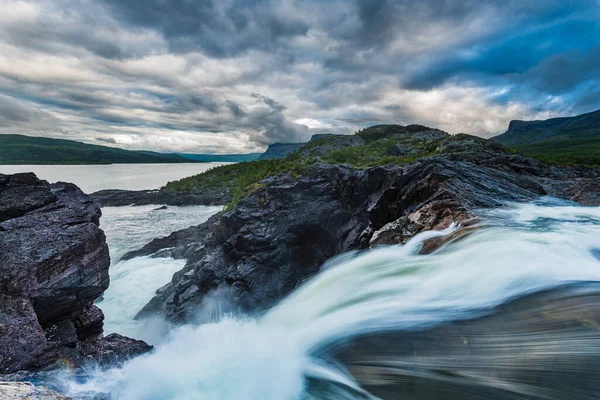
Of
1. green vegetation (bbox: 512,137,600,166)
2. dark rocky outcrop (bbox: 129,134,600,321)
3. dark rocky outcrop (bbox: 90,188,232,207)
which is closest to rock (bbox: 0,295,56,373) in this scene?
dark rocky outcrop (bbox: 129,134,600,321)

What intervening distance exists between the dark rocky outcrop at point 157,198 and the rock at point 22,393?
59.7 m

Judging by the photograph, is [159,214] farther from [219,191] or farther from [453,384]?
[453,384]

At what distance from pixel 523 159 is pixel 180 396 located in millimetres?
24721

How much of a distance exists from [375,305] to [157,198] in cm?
6443

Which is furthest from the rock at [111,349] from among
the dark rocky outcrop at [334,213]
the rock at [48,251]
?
the dark rocky outcrop at [334,213]

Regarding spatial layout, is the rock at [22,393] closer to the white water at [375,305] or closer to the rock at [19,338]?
the white water at [375,305]

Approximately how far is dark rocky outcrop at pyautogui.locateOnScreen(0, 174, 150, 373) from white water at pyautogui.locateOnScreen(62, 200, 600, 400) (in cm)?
139

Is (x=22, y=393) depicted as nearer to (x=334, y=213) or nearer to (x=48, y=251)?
(x=48, y=251)

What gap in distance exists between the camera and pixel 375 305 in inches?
331

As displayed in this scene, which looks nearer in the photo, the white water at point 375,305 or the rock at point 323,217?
the white water at point 375,305

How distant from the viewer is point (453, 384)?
540 centimetres

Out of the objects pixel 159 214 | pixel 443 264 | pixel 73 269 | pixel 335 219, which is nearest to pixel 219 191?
pixel 159 214

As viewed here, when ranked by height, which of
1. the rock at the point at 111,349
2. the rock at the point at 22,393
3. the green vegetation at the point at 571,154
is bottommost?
the rock at the point at 111,349

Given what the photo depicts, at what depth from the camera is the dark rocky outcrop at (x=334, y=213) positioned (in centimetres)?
1262
